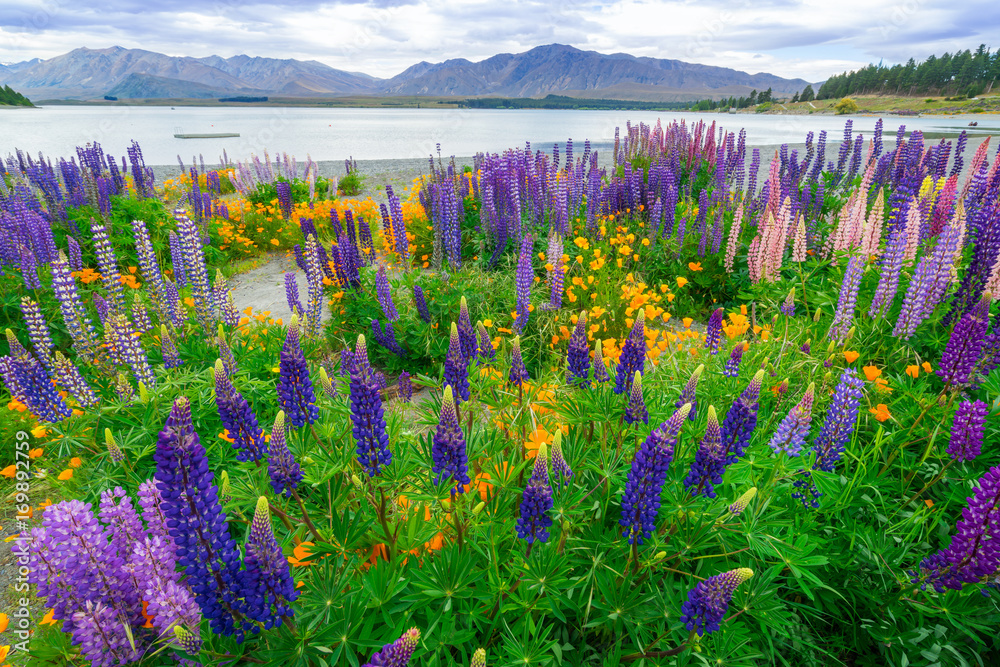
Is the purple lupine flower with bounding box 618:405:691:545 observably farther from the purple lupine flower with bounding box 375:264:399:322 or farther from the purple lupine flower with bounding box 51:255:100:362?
the purple lupine flower with bounding box 51:255:100:362

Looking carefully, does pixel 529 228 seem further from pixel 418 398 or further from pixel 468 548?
pixel 468 548

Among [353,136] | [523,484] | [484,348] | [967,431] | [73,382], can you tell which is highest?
[353,136]

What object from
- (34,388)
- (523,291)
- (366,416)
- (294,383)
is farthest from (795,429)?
(34,388)

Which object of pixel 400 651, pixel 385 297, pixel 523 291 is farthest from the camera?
pixel 385 297

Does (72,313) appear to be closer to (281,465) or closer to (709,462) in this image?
(281,465)

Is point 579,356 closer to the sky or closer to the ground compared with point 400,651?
closer to the sky

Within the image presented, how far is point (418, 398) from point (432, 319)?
3.43ft

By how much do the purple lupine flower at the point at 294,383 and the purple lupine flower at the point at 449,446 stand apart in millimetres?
776

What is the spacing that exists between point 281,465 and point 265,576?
1.82ft

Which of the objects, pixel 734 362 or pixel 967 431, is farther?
pixel 734 362

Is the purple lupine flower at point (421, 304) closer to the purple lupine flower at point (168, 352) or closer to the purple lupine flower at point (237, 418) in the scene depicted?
the purple lupine flower at point (168, 352)

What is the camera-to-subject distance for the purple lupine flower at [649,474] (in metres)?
1.83

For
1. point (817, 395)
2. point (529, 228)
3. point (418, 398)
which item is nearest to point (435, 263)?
point (529, 228)

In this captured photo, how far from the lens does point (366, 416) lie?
6.97ft
